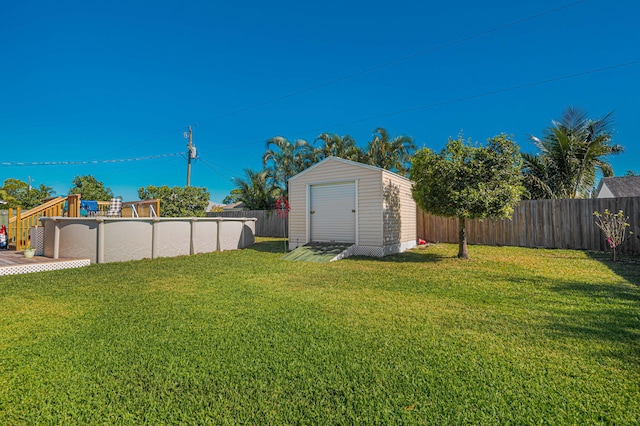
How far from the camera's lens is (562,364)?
2.21 m

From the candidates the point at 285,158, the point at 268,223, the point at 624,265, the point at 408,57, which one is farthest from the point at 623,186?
the point at 268,223

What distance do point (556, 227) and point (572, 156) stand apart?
15.5 ft

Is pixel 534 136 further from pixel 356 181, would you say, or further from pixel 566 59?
pixel 356 181

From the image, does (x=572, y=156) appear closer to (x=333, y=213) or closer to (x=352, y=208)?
(x=352, y=208)

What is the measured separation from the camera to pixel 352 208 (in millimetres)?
9211

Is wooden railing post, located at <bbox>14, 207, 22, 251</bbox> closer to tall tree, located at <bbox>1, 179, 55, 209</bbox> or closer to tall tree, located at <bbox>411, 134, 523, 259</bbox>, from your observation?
tall tree, located at <bbox>1, 179, 55, 209</bbox>

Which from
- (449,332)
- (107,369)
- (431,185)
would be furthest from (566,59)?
(107,369)

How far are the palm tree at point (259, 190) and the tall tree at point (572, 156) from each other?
13.7 m

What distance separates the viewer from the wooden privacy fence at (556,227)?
8.13 m

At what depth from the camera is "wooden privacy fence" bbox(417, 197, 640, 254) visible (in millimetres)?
8132

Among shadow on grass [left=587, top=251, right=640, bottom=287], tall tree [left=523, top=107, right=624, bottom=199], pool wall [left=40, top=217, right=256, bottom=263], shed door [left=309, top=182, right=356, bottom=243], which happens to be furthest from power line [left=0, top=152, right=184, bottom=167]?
shadow on grass [left=587, top=251, right=640, bottom=287]

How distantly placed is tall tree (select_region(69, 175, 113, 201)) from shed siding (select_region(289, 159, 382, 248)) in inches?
735

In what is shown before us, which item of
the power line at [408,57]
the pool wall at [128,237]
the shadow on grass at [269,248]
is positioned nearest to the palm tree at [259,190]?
the power line at [408,57]

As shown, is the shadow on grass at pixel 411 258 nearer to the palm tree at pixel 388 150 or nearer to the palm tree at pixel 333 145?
the palm tree at pixel 388 150
